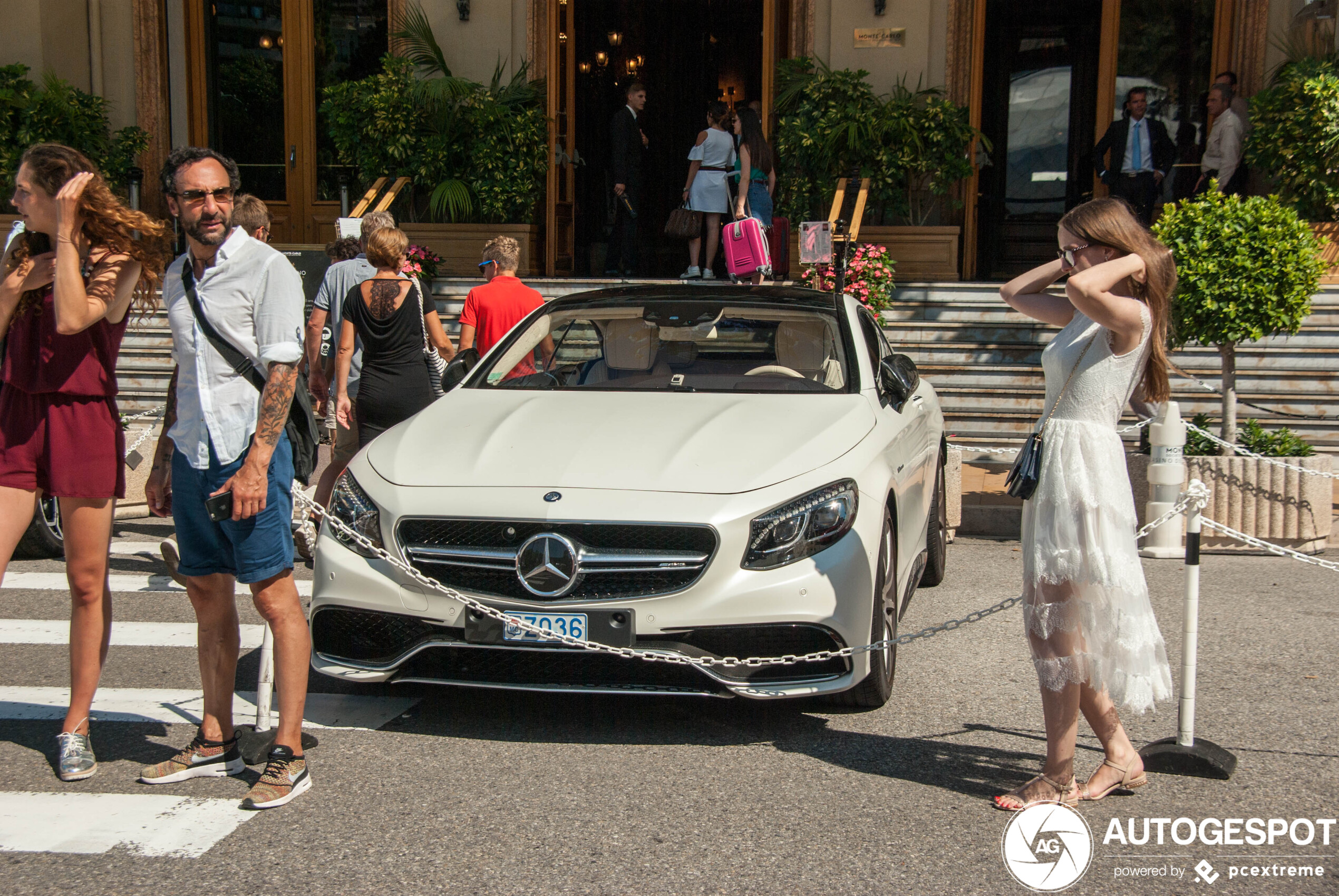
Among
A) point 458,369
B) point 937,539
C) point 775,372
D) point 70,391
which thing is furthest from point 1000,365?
point 70,391

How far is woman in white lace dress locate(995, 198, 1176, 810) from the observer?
3803 millimetres

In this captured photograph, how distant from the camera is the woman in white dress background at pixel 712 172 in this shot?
13383 millimetres

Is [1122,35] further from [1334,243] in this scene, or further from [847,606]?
[847,606]

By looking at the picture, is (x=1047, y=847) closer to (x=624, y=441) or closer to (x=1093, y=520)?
(x=1093, y=520)

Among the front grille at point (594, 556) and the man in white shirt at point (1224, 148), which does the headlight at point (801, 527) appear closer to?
the front grille at point (594, 556)

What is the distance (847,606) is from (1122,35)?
12.7 metres

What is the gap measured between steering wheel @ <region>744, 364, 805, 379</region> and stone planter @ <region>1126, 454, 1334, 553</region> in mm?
3190

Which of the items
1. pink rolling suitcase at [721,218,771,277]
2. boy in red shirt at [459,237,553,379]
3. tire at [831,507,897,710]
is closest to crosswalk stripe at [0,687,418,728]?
tire at [831,507,897,710]

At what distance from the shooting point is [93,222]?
4.14 meters

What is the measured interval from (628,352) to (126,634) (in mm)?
2759

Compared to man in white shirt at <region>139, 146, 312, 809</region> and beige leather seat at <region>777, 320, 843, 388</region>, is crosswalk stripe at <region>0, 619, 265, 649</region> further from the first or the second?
beige leather seat at <region>777, 320, 843, 388</region>

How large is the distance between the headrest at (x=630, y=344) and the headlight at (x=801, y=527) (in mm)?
1634

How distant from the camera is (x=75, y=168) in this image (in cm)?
416

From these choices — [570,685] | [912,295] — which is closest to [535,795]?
[570,685]
